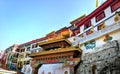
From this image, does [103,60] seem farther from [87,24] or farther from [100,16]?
[87,24]

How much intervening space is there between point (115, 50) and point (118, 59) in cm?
70

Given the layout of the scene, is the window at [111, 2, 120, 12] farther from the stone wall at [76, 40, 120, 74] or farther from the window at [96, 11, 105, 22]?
the stone wall at [76, 40, 120, 74]

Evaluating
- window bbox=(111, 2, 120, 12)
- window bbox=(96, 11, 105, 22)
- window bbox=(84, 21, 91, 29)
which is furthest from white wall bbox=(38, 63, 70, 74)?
window bbox=(111, 2, 120, 12)

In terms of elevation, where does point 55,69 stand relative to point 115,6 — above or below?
below

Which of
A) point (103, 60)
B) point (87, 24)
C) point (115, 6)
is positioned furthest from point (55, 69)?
point (115, 6)

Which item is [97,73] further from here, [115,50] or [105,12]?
[105,12]

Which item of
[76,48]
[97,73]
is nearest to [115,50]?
[97,73]

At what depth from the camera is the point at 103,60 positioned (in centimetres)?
1040

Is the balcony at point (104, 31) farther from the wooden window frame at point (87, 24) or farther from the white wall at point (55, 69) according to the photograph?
the wooden window frame at point (87, 24)

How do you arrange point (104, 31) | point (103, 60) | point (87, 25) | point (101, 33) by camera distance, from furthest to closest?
1. point (87, 25)
2. point (101, 33)
3. point (104, 31)
4. point (103, 60)

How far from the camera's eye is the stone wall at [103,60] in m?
9.26

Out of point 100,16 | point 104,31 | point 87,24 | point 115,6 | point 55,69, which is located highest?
point 115,6

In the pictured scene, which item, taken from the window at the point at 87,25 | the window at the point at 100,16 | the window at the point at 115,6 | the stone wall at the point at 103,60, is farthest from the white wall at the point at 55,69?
the window at the point at 115,6

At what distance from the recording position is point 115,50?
31.3ft
